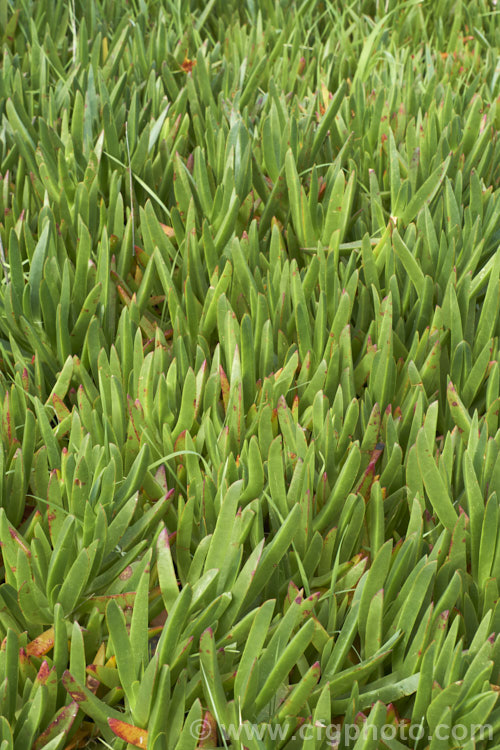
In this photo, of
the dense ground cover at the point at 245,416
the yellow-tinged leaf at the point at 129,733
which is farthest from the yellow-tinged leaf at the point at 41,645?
the yellow-tinged leaf at the point at 129,733

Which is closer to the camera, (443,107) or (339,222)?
(339,222)

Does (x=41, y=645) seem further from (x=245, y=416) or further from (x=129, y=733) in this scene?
(x=245, y=416)

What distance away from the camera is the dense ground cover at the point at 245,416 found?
2.41 feet

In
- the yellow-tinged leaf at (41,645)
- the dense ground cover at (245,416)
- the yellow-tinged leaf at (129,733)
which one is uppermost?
the dense ground cover at (245,416)

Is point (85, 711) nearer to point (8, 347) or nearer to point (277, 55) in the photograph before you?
point (8, 347)

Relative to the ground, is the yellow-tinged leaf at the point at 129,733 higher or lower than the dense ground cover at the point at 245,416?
lower

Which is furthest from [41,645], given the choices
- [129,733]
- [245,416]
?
[245,416]

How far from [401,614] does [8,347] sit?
27.9 inches

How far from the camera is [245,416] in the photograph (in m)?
1.04

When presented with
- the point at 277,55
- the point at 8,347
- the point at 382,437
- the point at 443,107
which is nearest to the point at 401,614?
the point at 382,437

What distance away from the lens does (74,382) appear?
3.67 ft

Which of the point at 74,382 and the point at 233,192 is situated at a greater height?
the point at 233,192

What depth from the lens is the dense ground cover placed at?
734 millimetres

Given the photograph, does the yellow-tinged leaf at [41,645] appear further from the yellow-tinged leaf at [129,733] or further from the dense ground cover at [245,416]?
the yellow-tinged leaf at [129,733]
